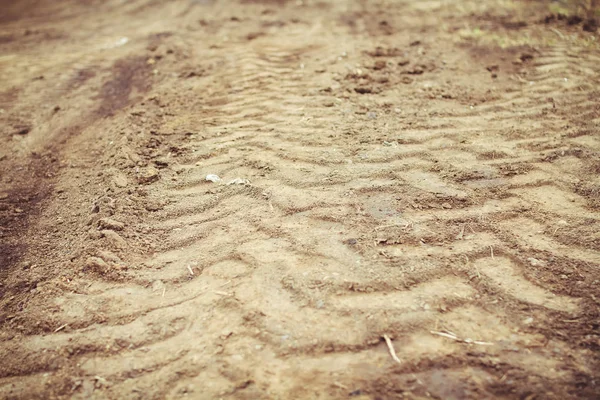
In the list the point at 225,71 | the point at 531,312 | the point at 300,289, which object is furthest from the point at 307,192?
the point at 225,71

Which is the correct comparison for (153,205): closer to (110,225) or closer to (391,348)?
(110,225)

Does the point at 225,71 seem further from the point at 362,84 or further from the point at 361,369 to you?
the point at 361,369

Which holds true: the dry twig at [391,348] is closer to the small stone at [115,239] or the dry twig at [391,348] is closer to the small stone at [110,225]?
the small stone at [115,239]

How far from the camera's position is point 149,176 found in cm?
272

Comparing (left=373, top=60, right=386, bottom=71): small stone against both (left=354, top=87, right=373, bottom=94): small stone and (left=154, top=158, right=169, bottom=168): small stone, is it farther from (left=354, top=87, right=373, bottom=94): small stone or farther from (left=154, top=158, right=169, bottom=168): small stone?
(left=154, top=158, right=169, bottom=168): small stone

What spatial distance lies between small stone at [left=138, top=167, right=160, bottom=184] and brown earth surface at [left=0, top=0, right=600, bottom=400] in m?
0.02

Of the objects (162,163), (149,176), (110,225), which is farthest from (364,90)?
(110,225)

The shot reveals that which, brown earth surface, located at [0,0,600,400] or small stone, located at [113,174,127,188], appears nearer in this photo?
brown earth surface, located at [0,0,600,400]

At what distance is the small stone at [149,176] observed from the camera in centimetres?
272

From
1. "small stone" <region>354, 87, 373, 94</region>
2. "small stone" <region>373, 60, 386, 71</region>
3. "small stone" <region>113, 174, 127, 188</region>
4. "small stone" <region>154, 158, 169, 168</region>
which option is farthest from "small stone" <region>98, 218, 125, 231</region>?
"small stone" <region>373, 60, 386, 71</region>

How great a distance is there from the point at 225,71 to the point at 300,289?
2829 millimetres

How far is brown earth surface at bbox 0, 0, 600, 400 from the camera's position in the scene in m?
1.66

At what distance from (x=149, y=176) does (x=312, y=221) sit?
124cm

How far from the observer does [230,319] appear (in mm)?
1811
